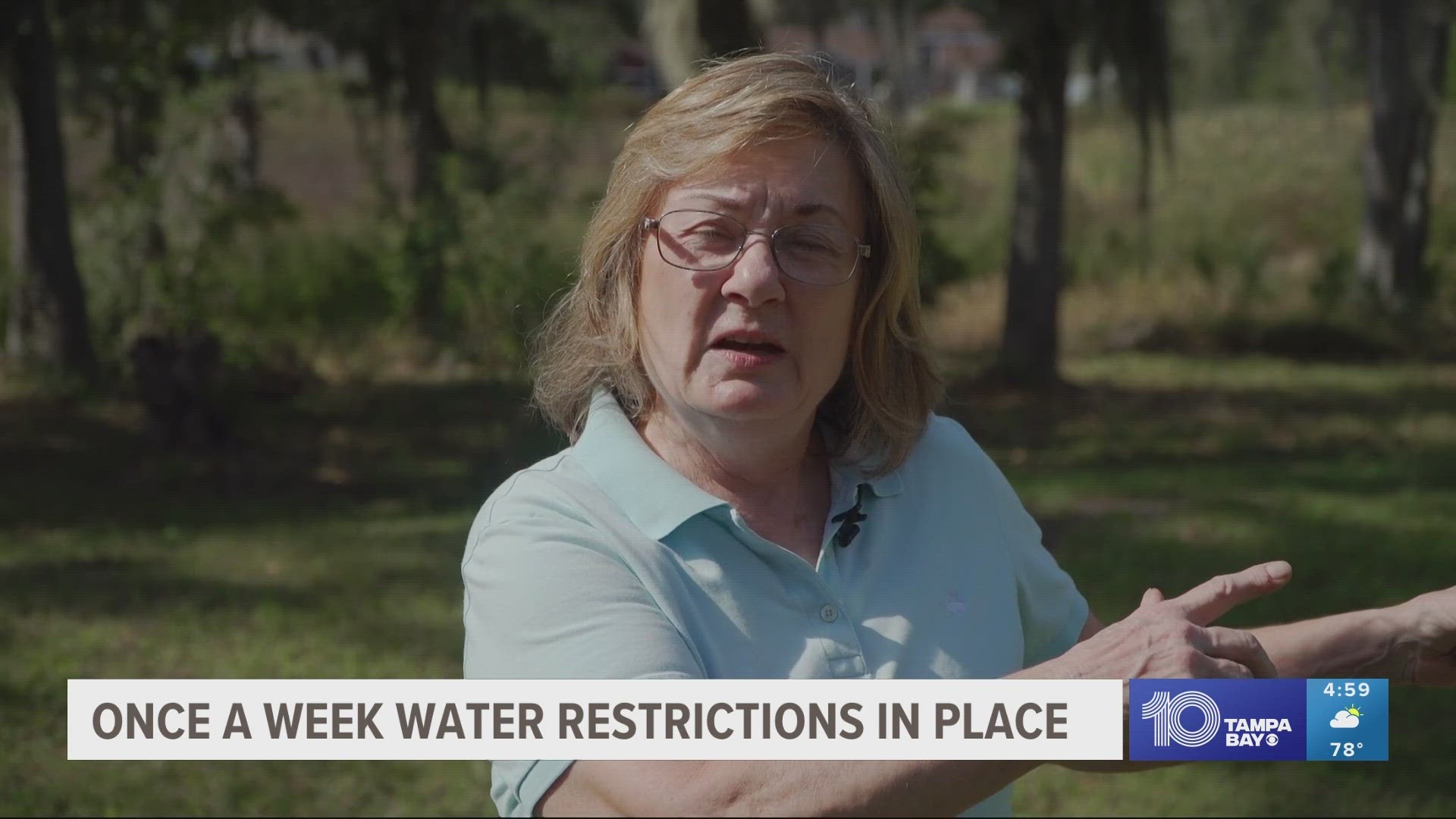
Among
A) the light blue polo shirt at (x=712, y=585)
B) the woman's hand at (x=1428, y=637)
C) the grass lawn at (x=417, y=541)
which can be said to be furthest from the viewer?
the grass lawn at (x=417, y=541)

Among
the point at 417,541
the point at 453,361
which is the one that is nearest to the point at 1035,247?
the point at 453,361

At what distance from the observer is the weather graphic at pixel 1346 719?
2.15m

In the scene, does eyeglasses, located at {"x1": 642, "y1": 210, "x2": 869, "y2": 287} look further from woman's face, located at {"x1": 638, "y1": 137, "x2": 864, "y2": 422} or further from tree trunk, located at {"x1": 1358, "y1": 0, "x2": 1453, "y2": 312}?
tree trunk, located at {"x1": 1358, "y1": 0, "x2": 1453, "y2": 312}

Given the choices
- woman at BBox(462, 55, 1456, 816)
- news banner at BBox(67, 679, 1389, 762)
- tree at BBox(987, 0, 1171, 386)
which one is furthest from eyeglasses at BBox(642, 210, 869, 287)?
tree at BBox(987, 0, 1171, 386)

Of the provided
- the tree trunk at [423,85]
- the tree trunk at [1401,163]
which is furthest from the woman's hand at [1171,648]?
the tree trunk at [1401,163]

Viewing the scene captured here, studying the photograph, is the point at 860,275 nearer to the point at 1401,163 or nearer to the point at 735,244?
the point at 735,244

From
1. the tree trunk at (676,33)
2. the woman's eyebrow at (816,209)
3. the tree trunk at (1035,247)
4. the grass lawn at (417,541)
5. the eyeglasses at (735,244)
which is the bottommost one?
the grass lawn at (417,541)

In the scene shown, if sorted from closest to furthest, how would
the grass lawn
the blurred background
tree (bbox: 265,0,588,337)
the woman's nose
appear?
the woman's nose < the grass lawn < the blurred background < tree (bbox: 265,0,588,337)

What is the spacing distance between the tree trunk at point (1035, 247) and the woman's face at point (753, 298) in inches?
370

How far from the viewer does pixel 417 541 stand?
7.15 metres

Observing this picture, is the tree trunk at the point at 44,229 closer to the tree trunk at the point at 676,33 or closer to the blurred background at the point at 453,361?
the blurred background at the point at 453,361

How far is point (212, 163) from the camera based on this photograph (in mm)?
11117

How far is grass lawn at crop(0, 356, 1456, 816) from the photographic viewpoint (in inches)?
178

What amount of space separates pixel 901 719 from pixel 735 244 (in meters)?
0.71
